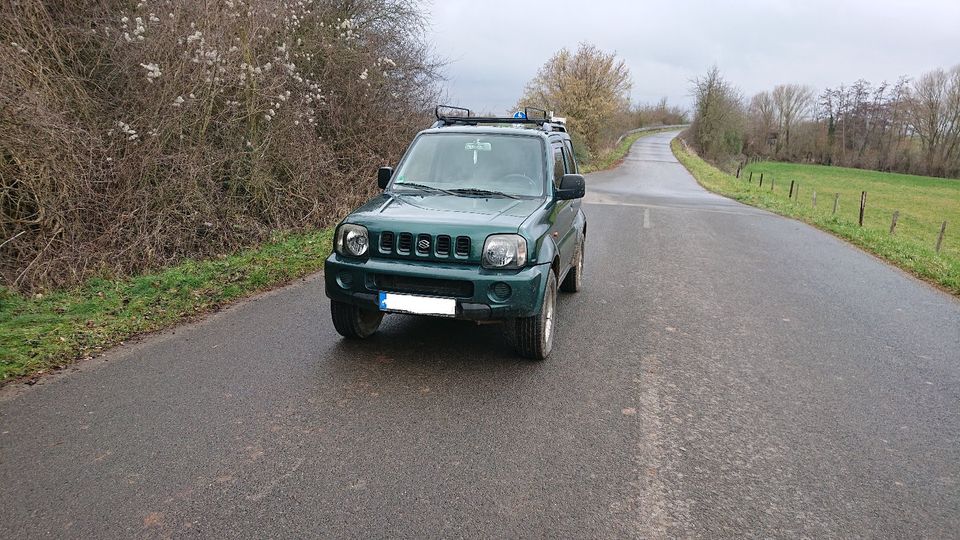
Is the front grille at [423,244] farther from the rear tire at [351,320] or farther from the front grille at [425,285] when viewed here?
the rear tire at [351,320]

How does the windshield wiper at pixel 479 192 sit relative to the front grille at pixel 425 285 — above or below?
above

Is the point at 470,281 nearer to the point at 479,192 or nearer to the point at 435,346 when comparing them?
the point at 435,346

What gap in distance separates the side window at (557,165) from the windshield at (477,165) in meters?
0.19

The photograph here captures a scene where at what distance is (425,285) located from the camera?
432 cm

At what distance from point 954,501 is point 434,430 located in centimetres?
276

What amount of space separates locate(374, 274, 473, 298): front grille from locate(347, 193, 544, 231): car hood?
0.40m

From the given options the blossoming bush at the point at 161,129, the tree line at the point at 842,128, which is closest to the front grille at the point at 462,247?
the blossoming bush at the point at 161,129

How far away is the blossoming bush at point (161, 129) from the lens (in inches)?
249

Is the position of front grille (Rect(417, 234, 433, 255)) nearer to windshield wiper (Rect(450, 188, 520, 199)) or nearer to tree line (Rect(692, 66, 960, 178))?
windshield wiper (Rect(450, 188, 520, 199))

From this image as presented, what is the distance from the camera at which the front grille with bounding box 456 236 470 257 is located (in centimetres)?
429

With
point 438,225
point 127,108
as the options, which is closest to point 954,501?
point 438,225

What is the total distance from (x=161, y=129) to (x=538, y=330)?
5929 millimetres

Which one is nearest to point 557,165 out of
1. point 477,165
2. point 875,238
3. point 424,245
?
point 477,165

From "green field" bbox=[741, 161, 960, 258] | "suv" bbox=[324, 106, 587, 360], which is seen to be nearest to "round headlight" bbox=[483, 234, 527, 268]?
"suv" bbox=[324, 106, 587, 360]
